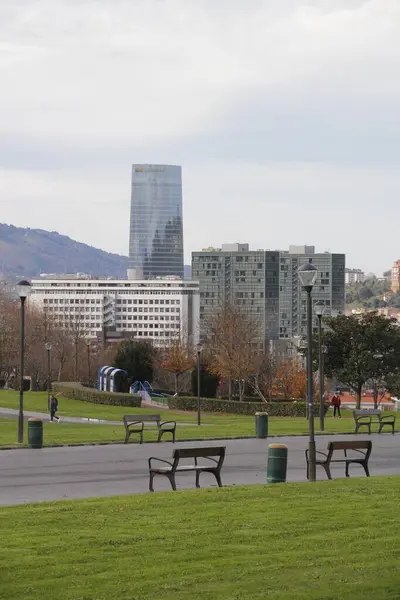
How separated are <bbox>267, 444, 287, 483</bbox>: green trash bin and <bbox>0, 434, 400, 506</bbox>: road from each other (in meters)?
1.41

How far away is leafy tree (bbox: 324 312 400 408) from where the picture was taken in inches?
2985

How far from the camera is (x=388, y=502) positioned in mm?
18750

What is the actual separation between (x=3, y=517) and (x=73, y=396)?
197 feet

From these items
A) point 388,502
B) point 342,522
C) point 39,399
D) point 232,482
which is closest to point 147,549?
point 342,522

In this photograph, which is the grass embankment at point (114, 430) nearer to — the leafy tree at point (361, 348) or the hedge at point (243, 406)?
the hedge at point (243, 406)

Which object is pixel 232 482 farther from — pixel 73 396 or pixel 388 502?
pixel 73 396

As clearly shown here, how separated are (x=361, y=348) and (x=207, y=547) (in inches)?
2455

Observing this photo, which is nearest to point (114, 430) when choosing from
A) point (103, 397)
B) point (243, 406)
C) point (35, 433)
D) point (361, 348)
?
Result: point (35, 433)

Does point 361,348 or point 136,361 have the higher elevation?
point 361,348

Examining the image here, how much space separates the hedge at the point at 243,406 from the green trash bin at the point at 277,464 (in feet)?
144

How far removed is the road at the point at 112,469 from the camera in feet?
73.4

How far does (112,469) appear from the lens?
27.0 m

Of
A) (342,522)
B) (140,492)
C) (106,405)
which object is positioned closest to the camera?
(342,522)

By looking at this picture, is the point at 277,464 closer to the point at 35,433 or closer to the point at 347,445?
the point at 347,445
